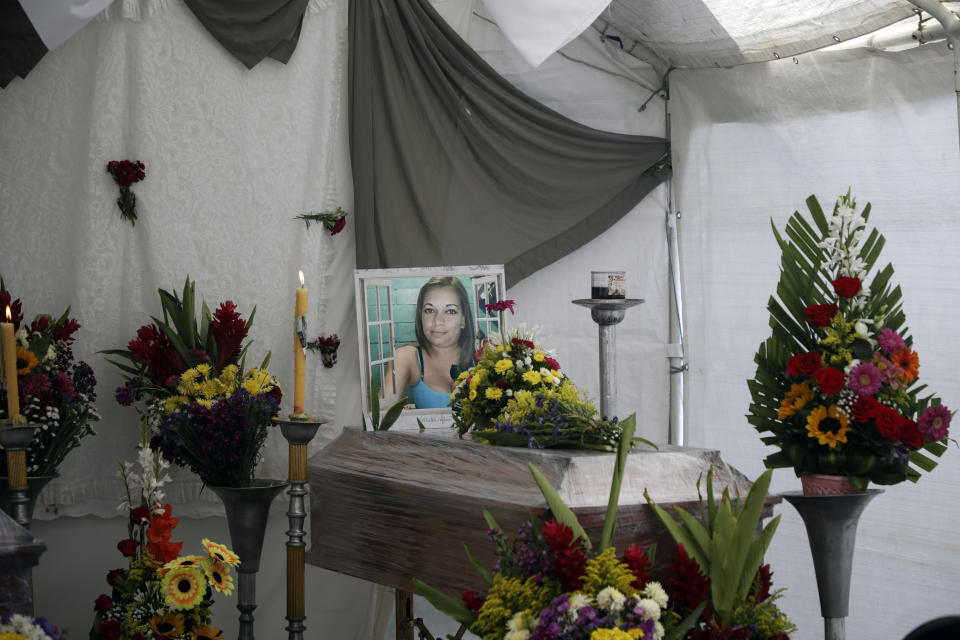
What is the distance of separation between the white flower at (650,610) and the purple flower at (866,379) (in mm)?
1016

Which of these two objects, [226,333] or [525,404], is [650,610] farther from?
[226,333]

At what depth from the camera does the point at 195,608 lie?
242 centimetres

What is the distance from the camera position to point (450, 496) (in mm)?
2287

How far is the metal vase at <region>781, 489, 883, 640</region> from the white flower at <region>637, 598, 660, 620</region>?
87cm

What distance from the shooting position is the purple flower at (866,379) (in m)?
2.25

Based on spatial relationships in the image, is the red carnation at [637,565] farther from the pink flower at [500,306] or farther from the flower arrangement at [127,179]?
the flower arrangement at [127,179]

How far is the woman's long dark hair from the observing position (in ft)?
12.1

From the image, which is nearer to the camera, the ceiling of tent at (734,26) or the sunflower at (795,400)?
the sunflower at (795,400)

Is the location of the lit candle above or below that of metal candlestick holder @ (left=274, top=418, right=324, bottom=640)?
above

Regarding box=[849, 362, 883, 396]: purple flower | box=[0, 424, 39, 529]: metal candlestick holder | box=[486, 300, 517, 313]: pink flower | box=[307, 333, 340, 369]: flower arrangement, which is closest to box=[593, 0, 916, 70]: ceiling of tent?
box=[486, 300, 517, 313]: pink flower

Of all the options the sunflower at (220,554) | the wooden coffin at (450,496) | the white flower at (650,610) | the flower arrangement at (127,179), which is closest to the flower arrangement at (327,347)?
the flower arrangement at (127,179)

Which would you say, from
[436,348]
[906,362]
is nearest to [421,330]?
[436,348]

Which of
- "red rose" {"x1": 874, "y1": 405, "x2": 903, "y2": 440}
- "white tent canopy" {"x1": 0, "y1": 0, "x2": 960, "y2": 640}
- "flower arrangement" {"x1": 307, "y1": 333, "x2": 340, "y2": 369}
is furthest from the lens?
"flower arrangement" {"x1": 307, "y1": 333, "x2": 340, "y2": 369}

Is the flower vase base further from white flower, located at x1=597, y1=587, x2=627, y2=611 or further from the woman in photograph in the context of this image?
the woman in photograph
